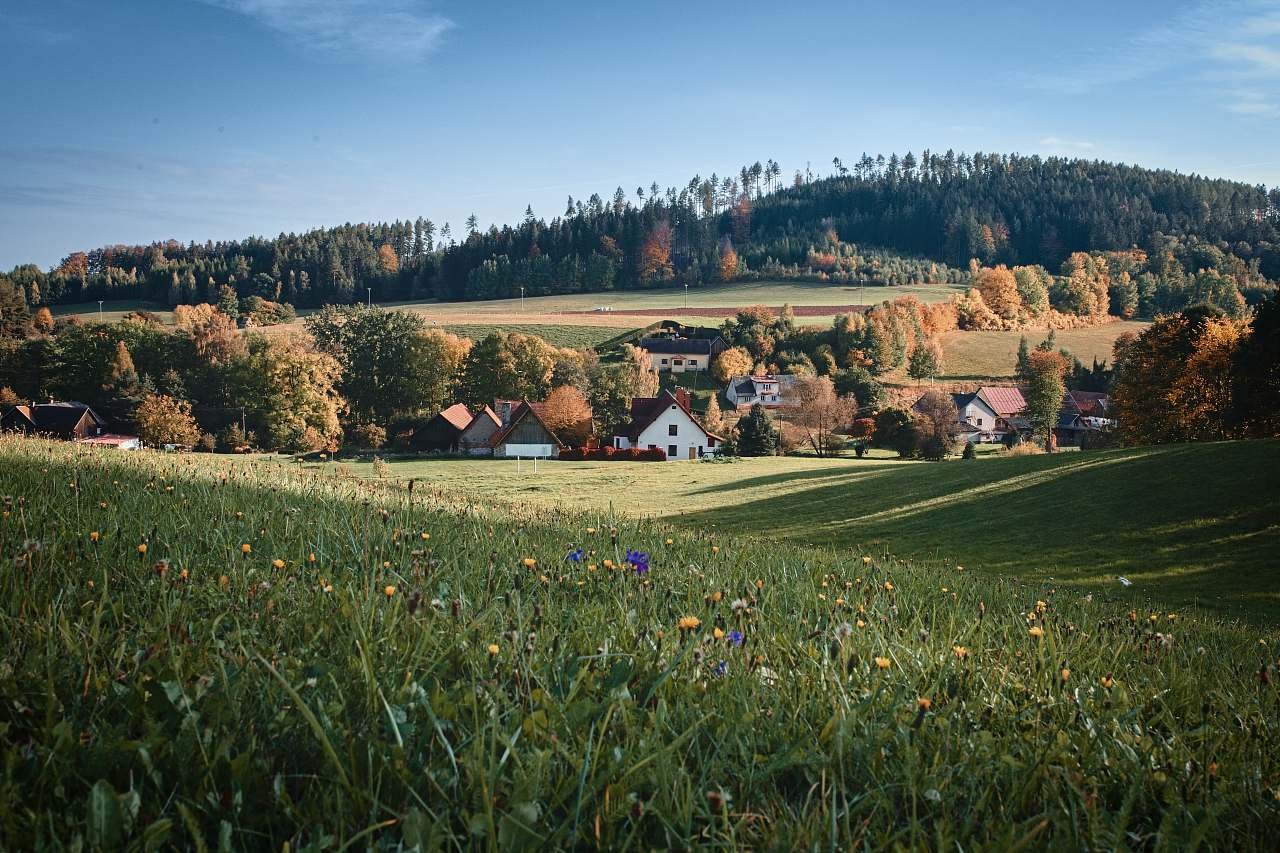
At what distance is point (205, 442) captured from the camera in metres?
58.7

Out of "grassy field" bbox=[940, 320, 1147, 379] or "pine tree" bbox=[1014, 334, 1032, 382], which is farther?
"grassy field" bbox=[940, 320, 1147, 379]

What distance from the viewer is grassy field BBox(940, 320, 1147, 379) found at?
100938 millimetres

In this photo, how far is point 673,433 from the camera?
66938mm

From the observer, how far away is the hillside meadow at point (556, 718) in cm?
170

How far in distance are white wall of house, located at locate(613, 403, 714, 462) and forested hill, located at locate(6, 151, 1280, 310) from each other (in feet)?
287

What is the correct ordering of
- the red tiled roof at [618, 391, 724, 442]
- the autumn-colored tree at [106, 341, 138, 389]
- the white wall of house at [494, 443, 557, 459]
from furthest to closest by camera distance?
the red tiled roof at [618, 391, 724, 442] → the autumn-colored tree at [106, 341, 138, 389] → the white wall of house at [494, 443, 557, 459]

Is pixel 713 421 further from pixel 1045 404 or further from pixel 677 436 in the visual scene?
pixel 1045 404

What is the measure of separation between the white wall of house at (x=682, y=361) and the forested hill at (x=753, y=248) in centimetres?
5485

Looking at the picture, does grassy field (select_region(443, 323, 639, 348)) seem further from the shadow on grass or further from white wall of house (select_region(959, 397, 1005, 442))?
the shadow on grass

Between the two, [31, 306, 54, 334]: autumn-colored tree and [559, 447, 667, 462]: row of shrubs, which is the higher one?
[31, 306, 54, 334]: autumn-colored tree

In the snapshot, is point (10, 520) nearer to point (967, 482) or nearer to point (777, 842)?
point (777, 842)

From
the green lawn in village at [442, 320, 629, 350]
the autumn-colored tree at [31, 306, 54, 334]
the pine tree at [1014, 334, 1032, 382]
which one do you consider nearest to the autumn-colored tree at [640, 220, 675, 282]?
the green lawn in village at [442, 320, 629, 350]

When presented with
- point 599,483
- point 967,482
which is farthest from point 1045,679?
point 599,483

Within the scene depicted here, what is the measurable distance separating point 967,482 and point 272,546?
3295cm
